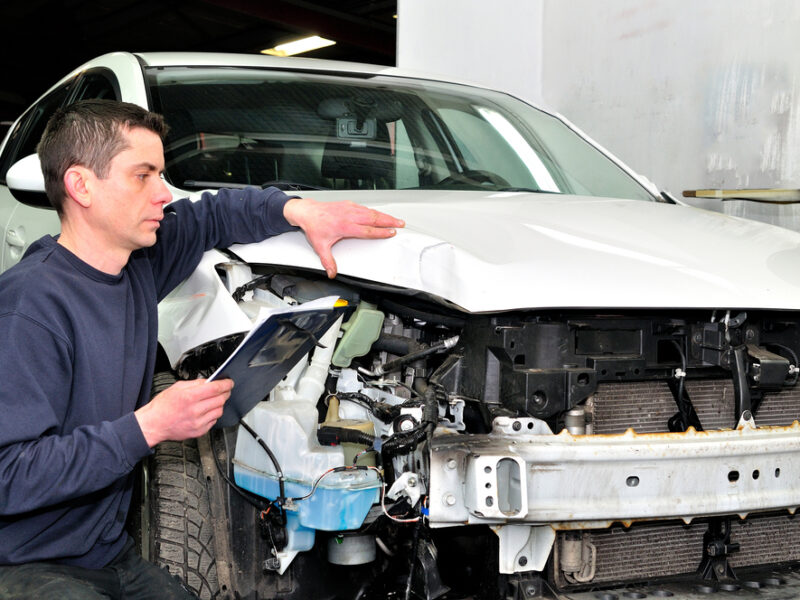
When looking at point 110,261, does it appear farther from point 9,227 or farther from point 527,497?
point 9,227

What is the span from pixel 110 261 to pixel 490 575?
3.82 feet

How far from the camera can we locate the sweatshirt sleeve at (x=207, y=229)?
2.30 m

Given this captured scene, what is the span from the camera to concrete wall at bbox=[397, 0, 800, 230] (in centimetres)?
533

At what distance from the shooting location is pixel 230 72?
10.6 ft

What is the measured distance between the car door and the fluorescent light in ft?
35.8

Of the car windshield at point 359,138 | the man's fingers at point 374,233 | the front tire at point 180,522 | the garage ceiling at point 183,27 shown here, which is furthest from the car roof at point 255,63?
the garage ceiling at point 183,27

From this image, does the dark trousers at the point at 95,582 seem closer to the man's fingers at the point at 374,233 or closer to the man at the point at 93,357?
the man at the point at 93,357

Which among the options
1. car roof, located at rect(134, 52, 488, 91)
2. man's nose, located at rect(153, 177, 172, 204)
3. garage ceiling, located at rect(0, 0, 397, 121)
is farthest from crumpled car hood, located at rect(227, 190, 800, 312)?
garage ceiling, located at rect(0, 0, 397, 121)

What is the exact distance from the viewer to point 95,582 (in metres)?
1.95

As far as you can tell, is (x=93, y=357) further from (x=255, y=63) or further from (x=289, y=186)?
(x=255, y=63)

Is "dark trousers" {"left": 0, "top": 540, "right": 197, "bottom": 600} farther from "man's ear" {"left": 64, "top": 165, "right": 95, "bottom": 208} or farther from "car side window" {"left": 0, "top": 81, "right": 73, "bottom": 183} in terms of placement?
"car side window" {"left": 0, "top": 81, "right": 73, "bottom": 183}

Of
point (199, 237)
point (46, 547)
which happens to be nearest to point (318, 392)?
point (199, 237)

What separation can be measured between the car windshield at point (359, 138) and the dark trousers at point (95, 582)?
1105mm

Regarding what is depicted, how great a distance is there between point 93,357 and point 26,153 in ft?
9.27
